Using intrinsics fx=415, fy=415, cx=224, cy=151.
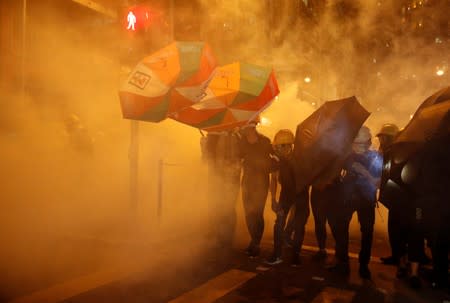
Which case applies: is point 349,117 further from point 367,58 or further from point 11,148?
point 367,58

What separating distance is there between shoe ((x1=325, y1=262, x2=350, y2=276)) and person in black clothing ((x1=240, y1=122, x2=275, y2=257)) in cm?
89

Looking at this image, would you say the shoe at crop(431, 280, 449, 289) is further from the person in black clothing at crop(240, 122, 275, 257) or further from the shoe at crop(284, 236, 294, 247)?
the person in black clothing at crop(240, 122, 275, 257)

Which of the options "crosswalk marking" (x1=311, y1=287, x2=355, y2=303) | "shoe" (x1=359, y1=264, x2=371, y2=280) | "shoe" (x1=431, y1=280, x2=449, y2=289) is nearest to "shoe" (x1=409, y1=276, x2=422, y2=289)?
"shoe" (x1=431, y1=280, x2=449, y2=289)

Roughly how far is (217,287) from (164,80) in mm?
2327

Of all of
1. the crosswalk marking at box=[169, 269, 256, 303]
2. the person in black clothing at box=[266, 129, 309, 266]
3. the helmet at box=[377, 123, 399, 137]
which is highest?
the helmet at box=[377, 123, 399, 137]

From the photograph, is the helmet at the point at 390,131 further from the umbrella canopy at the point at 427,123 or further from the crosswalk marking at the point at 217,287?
the crosswalk marking at the point at 217,287

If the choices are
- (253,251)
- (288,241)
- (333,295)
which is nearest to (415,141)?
(333,295)

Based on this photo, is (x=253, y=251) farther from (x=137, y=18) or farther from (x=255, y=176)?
(x=137, y=18)

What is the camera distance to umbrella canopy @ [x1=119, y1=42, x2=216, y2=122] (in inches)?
183

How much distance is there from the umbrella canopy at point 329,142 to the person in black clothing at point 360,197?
0.52ft

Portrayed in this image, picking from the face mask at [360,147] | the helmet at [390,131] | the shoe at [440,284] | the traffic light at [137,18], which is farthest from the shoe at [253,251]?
the traffic light at [137,18]

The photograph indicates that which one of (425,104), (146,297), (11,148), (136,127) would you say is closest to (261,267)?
(146,297)

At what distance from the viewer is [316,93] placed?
803 inches

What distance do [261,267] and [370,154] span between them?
1.73 m
